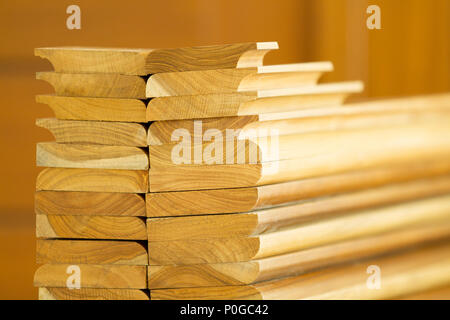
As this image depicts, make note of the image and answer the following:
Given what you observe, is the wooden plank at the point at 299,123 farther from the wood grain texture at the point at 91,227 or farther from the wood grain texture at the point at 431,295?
the wood grain texture at the point at 431,295

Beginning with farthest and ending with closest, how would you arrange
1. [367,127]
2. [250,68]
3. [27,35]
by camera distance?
[27,35], [367,127], [250,68]

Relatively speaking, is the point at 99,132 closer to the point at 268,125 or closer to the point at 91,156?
the point at 91,156

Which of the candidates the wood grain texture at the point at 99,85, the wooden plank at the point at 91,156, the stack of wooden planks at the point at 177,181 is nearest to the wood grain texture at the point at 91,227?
the stack of wooden planks at the point at 177,181

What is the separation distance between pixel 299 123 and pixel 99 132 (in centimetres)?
43

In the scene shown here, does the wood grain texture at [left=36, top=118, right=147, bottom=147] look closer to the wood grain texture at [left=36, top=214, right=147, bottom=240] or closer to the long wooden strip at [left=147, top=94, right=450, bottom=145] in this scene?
the long wooden strip at [left=147, top=94, right=450, bottom=145]

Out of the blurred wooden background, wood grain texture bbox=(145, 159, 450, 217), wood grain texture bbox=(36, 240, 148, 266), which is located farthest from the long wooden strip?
the blurred wooden background

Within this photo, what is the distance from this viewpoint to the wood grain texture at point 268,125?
1369mm

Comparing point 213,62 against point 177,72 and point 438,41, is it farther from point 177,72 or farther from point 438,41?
point 438,41

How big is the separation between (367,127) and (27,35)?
1.92 m

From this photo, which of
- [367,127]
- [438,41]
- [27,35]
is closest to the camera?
[367,127]

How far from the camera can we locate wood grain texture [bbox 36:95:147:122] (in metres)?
1.40

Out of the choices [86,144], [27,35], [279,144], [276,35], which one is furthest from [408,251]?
[27,35]

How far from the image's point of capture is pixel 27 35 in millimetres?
3174

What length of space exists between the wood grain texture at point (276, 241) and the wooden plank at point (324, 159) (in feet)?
0.35
